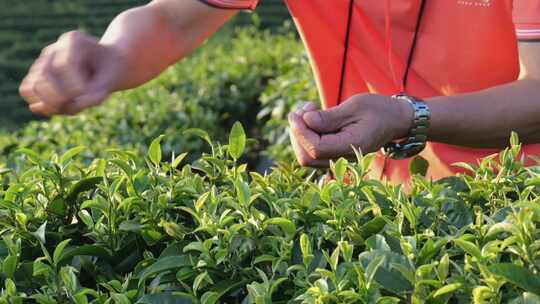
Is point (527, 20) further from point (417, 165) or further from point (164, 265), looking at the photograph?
point (164, 265)

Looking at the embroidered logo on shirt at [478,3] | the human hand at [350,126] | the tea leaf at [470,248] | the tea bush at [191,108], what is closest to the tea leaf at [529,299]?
the tea leaf at [470,248]

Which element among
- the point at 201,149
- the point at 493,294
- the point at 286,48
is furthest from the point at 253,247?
the point at 286,48

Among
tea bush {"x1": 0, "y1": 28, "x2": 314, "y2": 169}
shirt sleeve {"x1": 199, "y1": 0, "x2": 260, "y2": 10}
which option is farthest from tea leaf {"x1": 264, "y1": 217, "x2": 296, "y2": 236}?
tea bush {"x1": 0, "y1": 28, "x2": 314, "y2": 169}

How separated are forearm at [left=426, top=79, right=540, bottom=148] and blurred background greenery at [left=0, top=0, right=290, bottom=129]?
20.5 ft

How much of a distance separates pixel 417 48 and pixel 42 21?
672 centimetres

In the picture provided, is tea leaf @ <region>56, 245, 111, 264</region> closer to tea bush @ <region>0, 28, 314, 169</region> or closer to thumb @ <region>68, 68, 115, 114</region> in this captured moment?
thumb @ <region>68, 68, 115, 114</region>

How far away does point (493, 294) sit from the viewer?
153cm

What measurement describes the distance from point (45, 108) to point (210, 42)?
21.2ft

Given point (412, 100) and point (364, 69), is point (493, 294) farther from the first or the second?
point (364, 69)

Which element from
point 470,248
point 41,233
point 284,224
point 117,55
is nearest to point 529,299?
point 470,248

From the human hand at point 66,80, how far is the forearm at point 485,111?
75cm

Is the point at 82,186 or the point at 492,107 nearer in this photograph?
the point at 82,186

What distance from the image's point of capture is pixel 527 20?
7.27 ft

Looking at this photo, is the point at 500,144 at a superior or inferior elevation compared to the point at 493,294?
inferior
